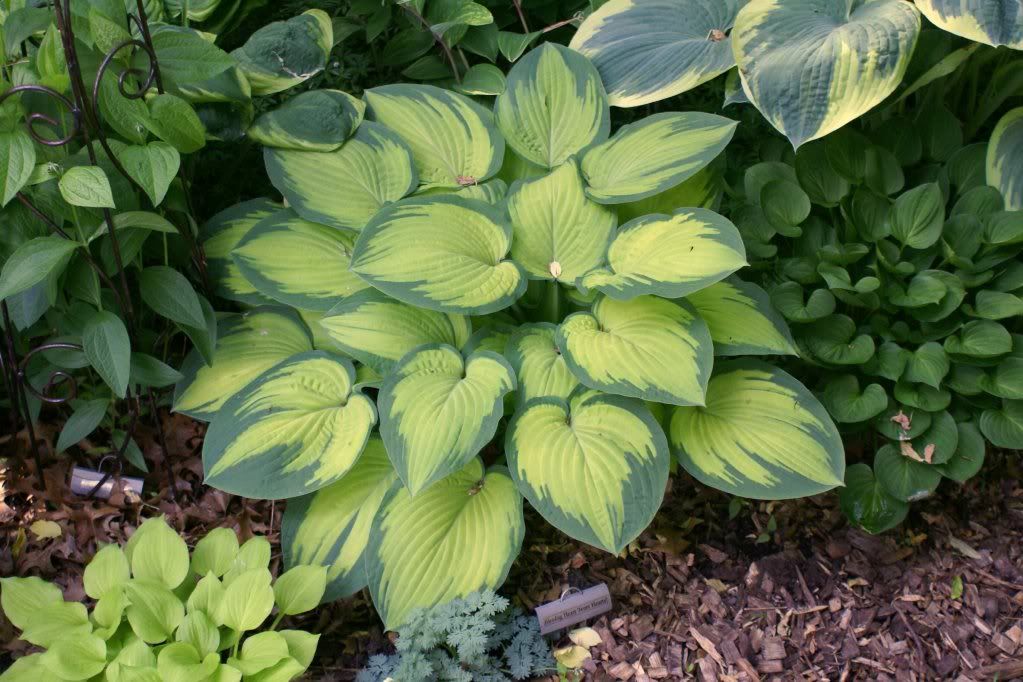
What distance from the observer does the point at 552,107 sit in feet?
6.03

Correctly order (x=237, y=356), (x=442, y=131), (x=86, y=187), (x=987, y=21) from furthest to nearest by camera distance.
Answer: (x=442, y=131)
(x=237, y=356)
(x=987, y=21)
(x=86, y=187)

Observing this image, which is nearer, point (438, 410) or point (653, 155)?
point (438, 410)

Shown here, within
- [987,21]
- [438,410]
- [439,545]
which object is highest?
[987,21]

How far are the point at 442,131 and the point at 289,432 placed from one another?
2.44ft

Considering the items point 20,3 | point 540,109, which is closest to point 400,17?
point 540,109

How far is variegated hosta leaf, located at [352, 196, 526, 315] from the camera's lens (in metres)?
1.57

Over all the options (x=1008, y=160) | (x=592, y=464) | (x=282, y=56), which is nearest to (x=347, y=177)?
(x=282, y=56)

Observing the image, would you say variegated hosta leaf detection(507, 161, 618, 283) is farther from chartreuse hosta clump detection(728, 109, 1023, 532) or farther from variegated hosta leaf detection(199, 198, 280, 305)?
variegated hosta leaf detection(199, 198, 280, 305)

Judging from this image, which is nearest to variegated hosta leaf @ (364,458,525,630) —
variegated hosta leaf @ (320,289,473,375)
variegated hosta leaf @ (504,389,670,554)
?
variegated hosta leaf @ (504,389,670,554)

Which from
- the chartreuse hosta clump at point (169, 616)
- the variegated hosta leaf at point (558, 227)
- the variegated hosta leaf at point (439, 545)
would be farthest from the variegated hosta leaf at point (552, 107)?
the chartreuse hosta clump at point (169, 616)

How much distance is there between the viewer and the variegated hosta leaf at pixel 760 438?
153 centimetres

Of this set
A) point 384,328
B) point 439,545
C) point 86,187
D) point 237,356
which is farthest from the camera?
point 237,356

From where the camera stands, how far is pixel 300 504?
5.36 ft

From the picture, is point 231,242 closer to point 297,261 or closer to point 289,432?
point 297,261
